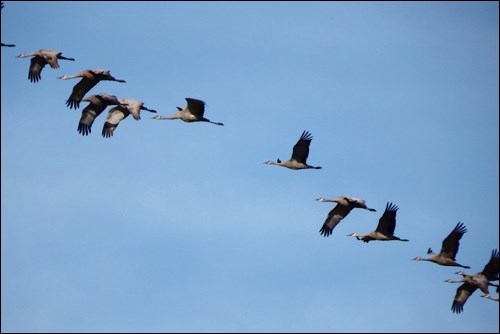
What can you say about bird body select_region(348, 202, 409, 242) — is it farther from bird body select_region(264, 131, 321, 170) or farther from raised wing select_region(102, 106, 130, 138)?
raised wing select_region(102, 106, 130, 138)

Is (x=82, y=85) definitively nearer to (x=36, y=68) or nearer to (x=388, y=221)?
(x=36, y=68)

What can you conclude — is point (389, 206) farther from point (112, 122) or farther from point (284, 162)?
point (112, 122)

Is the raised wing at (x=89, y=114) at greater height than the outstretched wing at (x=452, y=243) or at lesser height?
greater

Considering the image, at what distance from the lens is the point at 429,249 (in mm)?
36250

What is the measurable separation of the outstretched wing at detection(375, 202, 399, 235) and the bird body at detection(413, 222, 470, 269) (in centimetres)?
132

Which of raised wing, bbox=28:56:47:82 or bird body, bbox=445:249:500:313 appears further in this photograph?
raised wing, bbox=28:56:47:82

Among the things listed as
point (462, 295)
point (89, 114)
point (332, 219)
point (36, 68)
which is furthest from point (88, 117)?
point (462, 295)

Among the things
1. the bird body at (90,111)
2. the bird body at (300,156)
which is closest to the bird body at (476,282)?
the bird body at (300,156)

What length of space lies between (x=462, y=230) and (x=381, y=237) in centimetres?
236

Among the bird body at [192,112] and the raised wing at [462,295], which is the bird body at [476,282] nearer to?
the raised wing at [462,295]

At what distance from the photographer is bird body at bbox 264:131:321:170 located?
35938mm

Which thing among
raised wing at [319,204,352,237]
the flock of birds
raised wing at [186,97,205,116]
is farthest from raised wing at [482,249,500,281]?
raised wing at [186,97,205,116]

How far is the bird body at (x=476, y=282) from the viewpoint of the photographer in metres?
34.8

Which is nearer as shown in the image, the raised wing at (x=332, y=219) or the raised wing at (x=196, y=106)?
the raised wing at (x=196, y=106)
